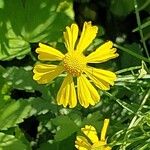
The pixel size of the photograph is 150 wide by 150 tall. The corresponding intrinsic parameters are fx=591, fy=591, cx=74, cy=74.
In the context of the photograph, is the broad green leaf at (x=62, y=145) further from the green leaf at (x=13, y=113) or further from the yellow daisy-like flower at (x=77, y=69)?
the yellow daisy-like flower at (x=77, y=69)

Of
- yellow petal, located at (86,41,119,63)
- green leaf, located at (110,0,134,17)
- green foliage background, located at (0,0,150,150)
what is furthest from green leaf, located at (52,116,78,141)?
A: green leaf, located at (110,0,134,17)

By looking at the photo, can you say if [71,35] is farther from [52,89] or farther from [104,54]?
[52,89]

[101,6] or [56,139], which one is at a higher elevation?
[101,6]

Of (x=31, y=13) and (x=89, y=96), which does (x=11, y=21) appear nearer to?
(x=31, y=13)

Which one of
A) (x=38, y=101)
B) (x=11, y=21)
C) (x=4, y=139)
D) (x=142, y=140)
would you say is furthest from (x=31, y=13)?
(x=142, y=140)

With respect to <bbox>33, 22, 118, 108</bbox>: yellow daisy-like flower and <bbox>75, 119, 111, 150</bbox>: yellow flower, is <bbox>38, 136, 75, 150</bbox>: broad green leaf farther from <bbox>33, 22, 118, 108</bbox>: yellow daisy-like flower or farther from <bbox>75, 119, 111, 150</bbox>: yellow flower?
<bbox>33, 22, 118, 108</bbox>: yellow daisy-like flower

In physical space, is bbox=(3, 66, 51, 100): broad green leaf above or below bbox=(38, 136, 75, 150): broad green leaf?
above
